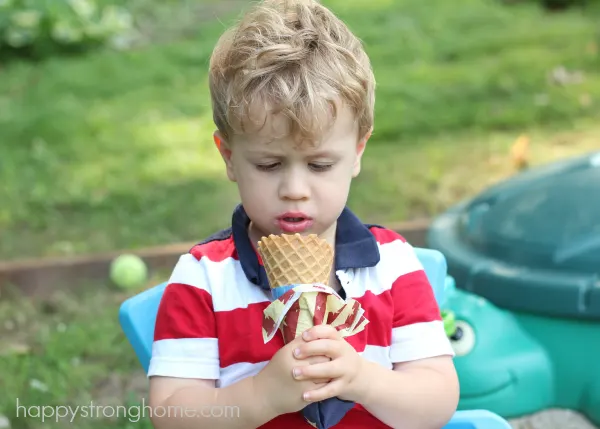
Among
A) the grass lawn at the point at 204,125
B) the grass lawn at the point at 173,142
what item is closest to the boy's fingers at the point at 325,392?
the grass lawn at the point at 173,142

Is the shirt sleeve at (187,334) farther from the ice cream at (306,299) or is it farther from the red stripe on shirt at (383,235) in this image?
the red stripe on shirt at (383,235)

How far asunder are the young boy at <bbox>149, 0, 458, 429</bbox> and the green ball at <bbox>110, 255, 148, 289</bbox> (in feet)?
5.39

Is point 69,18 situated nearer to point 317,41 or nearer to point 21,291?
point 21,291

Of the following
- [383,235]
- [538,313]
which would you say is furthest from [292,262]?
[538,313]

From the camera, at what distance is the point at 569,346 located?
2537 millimetres

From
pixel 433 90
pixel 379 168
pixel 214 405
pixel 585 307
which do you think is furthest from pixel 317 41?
pixel 433 90

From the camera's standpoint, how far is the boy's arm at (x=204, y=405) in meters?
1.65

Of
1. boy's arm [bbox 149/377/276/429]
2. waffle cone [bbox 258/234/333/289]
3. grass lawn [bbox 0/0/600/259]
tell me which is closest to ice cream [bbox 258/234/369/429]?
waffle cone [bbox 258/234/333/289]

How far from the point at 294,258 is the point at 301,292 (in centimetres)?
8

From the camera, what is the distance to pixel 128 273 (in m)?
3.46

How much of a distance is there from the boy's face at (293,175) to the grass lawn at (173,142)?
1.08 m

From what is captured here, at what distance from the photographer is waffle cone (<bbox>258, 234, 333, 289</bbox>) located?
63.2 inches

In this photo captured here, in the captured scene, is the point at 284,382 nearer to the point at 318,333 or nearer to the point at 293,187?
the point at 318,333

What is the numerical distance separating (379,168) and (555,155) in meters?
0.87
